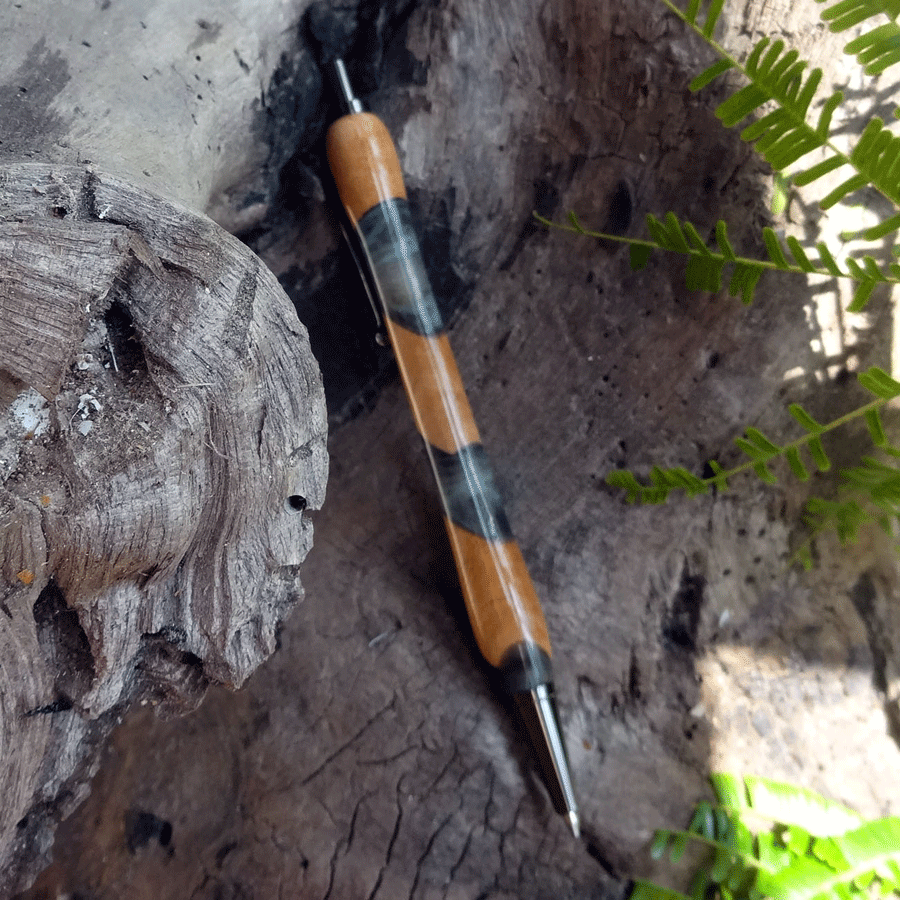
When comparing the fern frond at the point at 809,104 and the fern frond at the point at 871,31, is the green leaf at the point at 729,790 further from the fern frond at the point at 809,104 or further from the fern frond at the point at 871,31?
the fern frond at the point at 871,31

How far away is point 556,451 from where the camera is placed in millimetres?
1092

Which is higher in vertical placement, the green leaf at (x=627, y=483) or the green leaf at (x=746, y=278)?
the green leaf at (x=746, y=278)

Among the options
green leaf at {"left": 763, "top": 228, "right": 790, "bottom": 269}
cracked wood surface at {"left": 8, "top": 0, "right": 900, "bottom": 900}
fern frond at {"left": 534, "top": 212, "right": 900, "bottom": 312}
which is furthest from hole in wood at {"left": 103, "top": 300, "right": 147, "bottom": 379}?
green leaf at {"left": 763, "top": 228, "right": 790, "bottom": 269}

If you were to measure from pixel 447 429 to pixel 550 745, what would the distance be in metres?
0.47

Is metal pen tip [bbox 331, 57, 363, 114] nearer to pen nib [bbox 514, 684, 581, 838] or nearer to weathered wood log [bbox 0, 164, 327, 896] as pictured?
weathered wood log [bbox 0, 164, 327, 896]

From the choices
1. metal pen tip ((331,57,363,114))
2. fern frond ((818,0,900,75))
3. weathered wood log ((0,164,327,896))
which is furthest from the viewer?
→ metal pen tip ((331,57,363,114))

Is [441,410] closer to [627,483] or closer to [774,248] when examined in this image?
[627,483]

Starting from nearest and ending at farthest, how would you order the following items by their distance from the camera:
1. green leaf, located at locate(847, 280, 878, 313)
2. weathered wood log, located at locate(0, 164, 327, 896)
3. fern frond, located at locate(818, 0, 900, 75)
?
1. weathered wood log, located at locate(0, 164, 327, 896)
2. fern frond, located at locate(818, 0, 900, 75)
3. green leaf, located at locate(847, 280, 878, 313)

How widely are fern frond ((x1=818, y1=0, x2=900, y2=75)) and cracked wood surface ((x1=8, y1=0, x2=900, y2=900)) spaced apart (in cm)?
23

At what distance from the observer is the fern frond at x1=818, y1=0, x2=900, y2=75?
0.73m

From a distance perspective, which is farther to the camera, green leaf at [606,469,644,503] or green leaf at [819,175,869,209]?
green leaf at [606,469,644,503]

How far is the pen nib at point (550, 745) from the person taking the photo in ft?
3.02

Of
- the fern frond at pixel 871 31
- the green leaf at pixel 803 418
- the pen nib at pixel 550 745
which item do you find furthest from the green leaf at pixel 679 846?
the fern frond at pixel 871 31

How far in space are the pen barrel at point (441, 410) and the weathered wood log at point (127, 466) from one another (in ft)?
1.02
